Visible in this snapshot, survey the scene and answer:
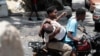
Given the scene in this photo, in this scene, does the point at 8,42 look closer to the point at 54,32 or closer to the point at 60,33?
the point at 54,32

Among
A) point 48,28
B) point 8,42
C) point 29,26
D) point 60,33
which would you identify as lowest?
point 29,26

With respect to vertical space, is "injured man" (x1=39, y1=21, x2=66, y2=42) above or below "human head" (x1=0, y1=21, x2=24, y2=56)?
below

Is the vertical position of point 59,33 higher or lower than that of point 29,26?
higher

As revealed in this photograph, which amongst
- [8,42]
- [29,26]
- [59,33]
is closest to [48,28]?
[59,33]

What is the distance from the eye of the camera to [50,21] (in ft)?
18.0

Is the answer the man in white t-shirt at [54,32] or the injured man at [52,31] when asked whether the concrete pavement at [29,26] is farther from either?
the injured man at [52,31]

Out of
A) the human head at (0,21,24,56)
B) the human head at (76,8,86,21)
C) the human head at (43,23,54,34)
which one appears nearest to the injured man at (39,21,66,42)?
the human head at (43,23,54,34)

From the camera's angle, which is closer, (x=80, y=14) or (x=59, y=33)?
(x=59, y=33)

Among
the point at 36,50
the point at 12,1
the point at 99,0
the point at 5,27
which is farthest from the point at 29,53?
the point at 12,1

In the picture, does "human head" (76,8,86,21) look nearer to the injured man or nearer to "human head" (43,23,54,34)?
the injured man

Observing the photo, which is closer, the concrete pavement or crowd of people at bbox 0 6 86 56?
crowd of people at bbox 0 6 86 56

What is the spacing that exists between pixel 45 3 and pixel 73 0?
144 centimetres

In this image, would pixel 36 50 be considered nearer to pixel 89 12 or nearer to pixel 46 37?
pixel 46 37

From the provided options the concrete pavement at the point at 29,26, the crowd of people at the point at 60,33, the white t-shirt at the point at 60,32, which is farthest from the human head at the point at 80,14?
the concrete pavement at the point at 29,26
